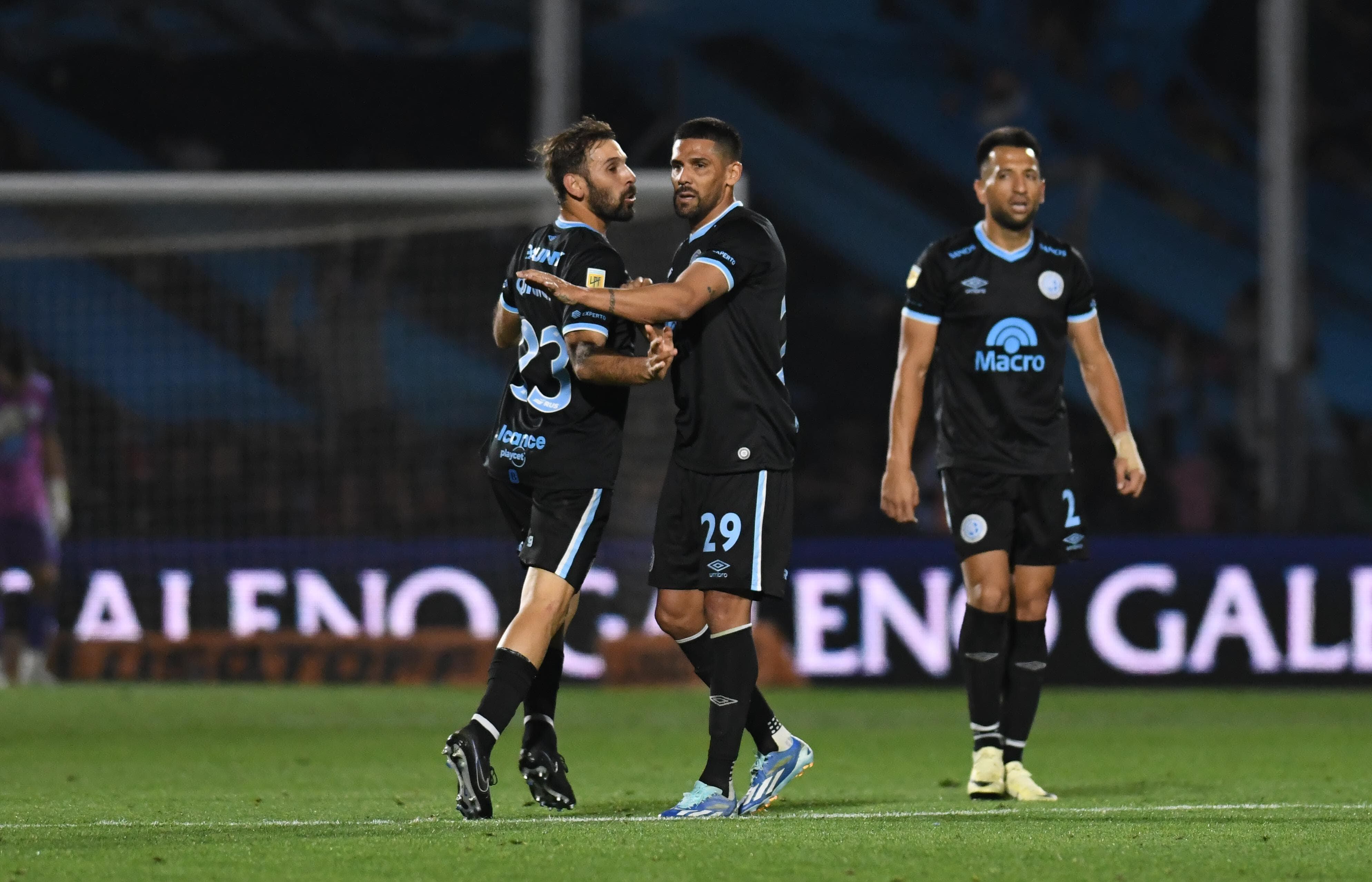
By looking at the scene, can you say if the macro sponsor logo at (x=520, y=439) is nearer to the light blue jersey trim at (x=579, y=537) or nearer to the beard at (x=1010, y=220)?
the light blue jersey trim at (x=579, y=537)

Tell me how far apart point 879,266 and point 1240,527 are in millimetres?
7930

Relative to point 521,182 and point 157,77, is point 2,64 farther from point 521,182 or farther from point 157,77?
point 521,182

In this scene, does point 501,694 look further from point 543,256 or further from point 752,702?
point 543,256

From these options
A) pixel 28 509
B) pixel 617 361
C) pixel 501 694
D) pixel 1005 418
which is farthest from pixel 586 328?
pixel 28 509

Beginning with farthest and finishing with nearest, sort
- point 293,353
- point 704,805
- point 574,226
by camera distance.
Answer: point 293,353 < point 574,226 < point 704,805

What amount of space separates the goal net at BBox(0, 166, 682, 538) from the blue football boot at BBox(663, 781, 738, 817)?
593 centimetres

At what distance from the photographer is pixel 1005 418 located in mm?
6836

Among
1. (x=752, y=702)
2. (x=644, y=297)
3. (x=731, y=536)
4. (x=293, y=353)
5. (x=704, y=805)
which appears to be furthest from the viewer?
(x=293, y=353)

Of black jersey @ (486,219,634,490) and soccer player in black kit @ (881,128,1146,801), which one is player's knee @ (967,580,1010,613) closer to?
soccer player in black kit @ (881,128,1146,801)

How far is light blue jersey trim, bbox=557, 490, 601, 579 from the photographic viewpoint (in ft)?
19.6

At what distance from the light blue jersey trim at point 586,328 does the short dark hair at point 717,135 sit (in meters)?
0.62

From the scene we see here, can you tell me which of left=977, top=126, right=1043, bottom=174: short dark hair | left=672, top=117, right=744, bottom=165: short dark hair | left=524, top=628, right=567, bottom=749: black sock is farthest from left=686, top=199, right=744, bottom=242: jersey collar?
left=524, top=628, right=567, bottom=749: black sock

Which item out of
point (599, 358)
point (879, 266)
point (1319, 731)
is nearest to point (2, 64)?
point (879, 266)

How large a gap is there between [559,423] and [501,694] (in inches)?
31.6
